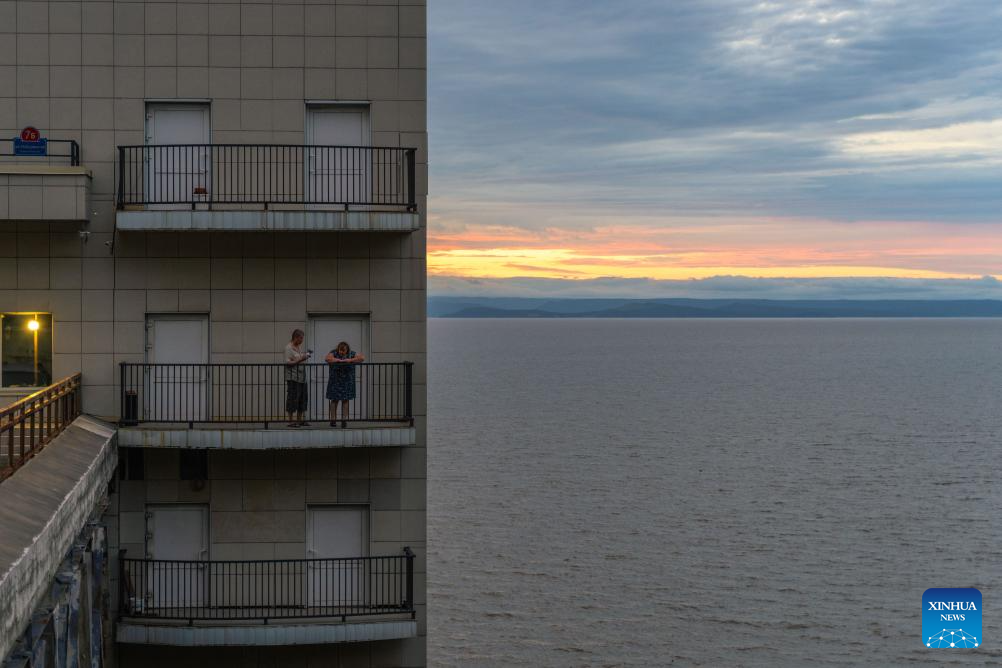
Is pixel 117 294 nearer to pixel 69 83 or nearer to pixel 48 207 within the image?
pixel 48 207

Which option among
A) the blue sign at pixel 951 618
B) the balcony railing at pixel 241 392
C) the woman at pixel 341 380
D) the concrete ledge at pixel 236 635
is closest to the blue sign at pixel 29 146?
the balcony railing at pixel 241 392

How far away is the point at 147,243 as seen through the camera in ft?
72.1

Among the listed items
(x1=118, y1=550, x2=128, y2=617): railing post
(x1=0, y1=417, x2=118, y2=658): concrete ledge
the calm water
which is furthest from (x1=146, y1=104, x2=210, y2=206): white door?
the calm water

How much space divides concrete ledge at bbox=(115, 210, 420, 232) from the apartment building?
760mm

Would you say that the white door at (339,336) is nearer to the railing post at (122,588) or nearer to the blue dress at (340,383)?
the blue dress at (340,383)

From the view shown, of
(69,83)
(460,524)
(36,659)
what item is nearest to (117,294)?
(69,83)

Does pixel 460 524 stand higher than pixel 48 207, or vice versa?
pixel 48 207

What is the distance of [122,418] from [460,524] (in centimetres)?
3420

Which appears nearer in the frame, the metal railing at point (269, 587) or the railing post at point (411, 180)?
the railing post at point (411, 180)

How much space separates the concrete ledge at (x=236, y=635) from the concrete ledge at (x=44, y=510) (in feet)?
8.90

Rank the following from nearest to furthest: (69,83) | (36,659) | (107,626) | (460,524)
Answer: (36,659) → (107,626) → (69,83) → (460,524)

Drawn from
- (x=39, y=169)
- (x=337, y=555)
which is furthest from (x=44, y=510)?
(x=337, y=555)

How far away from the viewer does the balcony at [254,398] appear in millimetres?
21266

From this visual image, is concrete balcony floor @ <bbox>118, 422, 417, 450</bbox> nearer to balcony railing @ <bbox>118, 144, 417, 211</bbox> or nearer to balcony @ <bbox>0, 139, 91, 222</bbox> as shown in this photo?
balcony @ <bbox>0, 139, 91, 222</bbox>
